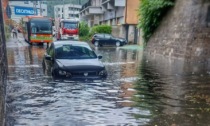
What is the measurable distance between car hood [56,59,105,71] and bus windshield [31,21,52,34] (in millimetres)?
24631

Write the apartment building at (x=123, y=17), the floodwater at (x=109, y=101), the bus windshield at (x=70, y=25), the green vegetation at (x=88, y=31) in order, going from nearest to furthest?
the floodwater at (x=109, y=101) < the bus windshield at (x=70, y=25) < the apartment building at (x=123, y=17) < the green vegetation at (x=88, y=31)

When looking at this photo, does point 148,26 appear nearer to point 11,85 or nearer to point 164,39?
point 164,39

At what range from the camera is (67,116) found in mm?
7102

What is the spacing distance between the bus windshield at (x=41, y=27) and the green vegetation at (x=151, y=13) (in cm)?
1275

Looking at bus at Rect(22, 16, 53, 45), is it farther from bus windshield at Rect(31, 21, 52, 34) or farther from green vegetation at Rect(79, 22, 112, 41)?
green vegetation at Rect(79, 22, 112, 41)

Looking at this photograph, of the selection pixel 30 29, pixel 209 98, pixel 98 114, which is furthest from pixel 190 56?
pixel 30 29

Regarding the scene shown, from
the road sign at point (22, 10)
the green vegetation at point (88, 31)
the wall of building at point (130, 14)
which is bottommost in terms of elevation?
the green vegetation at point (88, 31)

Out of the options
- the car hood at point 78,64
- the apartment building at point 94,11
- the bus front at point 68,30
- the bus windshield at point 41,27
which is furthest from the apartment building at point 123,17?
the car hood at point 78,64

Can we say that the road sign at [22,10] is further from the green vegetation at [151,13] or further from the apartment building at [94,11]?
the apartment building at [94,11]

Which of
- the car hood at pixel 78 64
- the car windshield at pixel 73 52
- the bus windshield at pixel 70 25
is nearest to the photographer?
the car hood at pixel 78 64

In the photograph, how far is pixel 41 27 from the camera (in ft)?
116

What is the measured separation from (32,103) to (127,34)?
40.8 m

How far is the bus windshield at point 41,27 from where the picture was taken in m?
35.2

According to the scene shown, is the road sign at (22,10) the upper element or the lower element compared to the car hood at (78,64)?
upper
